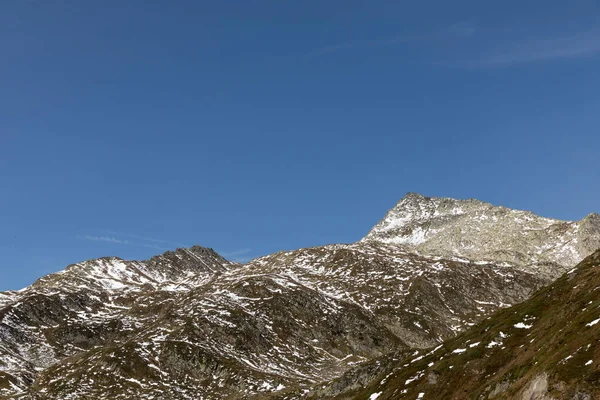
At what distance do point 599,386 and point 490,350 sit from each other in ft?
132

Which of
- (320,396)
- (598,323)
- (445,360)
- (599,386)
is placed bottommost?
(599,386)

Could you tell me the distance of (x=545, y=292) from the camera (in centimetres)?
11350

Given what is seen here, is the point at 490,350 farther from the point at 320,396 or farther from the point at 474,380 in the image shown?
the point at 320,396

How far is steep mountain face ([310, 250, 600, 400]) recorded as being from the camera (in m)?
60.4

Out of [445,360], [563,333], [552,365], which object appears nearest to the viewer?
[552,365]

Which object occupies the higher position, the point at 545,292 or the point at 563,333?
the point at 545,292

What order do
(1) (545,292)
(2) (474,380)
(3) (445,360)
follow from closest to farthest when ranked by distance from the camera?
(2) (474,380) → (3) (445,360) → (1) (545,292)

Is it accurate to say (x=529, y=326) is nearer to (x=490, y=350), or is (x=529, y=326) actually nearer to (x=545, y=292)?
(x=490, y=350)

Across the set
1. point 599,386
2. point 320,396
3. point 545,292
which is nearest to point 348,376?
point 320,396

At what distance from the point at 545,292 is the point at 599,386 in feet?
205

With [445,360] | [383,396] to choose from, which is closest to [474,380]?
[445,360]

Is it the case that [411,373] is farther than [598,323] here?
Yes

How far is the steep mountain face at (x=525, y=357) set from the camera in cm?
6044

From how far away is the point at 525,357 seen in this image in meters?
79.5
